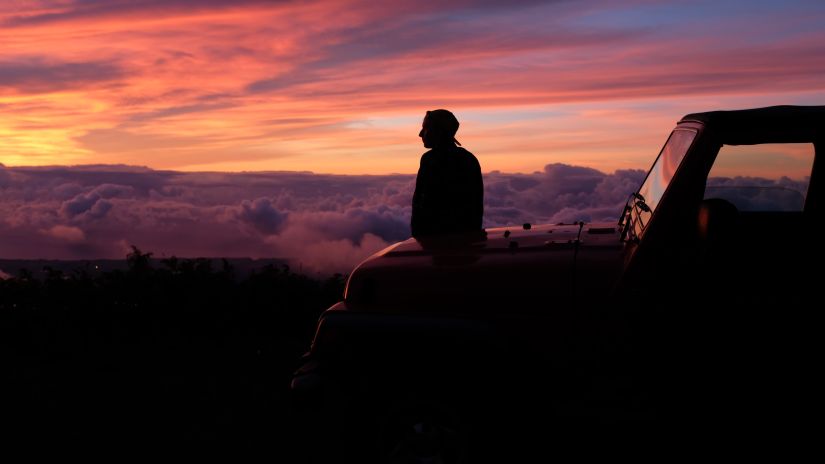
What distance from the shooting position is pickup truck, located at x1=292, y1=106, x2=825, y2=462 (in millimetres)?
4824

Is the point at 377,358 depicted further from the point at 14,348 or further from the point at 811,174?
the point at 14,348

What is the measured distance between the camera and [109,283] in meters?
10.4

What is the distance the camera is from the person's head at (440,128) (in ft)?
25.7

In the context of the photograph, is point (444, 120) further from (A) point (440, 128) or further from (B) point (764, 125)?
(B) point (764, 125)

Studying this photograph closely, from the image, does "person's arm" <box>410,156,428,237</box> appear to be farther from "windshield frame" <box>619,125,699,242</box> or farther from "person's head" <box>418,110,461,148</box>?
"windshield frame" <box>619,125,699,242</box>

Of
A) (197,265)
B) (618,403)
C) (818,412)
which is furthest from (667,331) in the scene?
(197,265)

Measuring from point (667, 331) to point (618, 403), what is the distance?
→ 437 mm

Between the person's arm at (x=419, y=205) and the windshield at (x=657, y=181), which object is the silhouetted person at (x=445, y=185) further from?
the windshield at (x=657, y=181)

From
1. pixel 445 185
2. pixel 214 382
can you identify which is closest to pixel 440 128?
pixel 445 185

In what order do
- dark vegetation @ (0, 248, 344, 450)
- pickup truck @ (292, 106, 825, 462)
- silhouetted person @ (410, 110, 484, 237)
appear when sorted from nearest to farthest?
1. pickup truck @ (292, 106, 825, 462)
2. dark vegetation @ (0, 248, 344, 450)
3. silhouetted person @ (410, 110, 484, 237)

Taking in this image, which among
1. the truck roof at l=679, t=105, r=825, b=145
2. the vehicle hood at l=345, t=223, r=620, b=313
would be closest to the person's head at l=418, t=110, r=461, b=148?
the vehicle hood at l=345, t=223, r=620, b=313

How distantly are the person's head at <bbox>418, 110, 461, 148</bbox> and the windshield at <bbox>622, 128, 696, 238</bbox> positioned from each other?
212cm

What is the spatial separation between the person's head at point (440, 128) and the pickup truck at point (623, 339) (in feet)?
8.27

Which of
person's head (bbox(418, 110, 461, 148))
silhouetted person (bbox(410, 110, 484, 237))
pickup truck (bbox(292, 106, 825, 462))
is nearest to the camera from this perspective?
pickup truck (bbox(292, 106, 825, 462))
